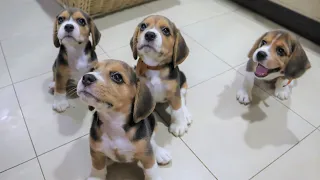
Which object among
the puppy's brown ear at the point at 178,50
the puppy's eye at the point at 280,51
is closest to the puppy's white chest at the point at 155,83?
the puppy's brown ear at the point at 178,50

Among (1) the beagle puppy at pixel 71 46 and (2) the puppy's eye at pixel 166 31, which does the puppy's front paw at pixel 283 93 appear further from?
(1) the beagle puppy at pixel 71 46

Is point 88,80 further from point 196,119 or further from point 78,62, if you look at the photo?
point 196,119

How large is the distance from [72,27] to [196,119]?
0.88 meters

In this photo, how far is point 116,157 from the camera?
1236mm

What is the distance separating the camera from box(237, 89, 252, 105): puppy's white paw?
1873 millimetres

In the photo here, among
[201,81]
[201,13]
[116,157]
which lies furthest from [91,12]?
[116,157]

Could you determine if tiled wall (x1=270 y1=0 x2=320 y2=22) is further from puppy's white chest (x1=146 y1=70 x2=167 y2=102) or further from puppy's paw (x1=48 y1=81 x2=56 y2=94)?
puppy's paw (x1=48 y1=81 x2=56 y2=94)

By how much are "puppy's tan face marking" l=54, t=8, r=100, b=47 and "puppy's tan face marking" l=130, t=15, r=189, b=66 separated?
11.7 inches

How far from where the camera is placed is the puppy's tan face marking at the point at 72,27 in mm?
1490

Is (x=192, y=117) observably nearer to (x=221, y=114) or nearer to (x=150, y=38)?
(x=221, y=114)

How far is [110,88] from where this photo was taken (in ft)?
3.42

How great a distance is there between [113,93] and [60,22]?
0.73 metres

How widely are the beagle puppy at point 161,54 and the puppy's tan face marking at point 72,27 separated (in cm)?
29

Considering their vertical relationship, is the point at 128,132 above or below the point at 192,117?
above
